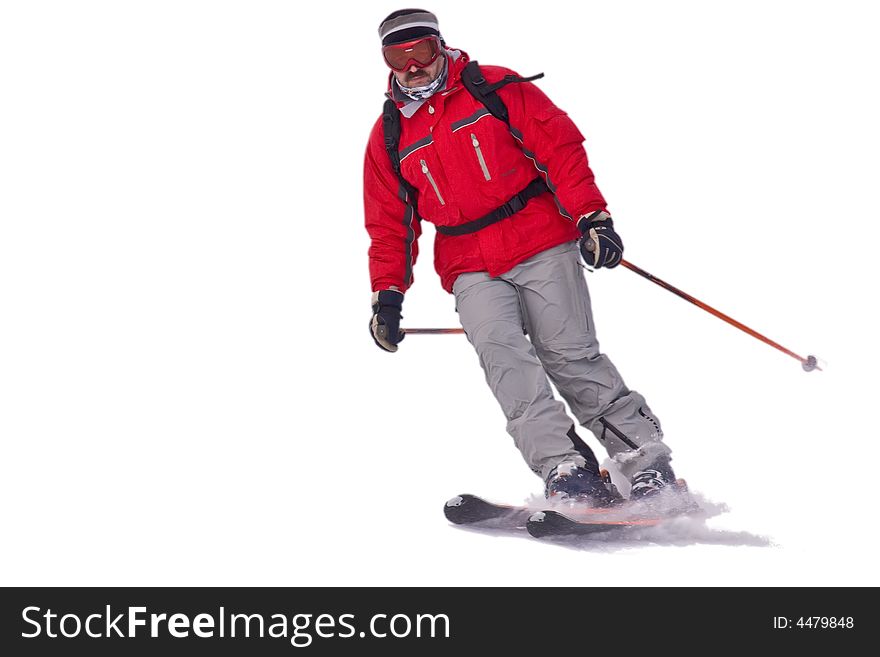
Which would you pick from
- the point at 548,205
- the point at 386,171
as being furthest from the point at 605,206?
the point at 386,171

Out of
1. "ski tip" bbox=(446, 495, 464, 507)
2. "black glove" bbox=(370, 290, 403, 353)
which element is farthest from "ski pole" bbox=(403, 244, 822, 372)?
"ski tip" bbox=(446, 495, 464, 507)

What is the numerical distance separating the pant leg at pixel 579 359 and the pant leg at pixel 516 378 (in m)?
0.11

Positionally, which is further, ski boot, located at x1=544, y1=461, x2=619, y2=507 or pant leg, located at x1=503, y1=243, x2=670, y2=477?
pant leg, located at x1=503, y1=243, x2=670, y2=477

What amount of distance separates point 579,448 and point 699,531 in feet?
2.27

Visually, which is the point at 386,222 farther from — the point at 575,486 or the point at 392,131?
the point at 575,486

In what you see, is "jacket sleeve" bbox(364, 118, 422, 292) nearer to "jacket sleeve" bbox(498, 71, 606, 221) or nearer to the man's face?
the man's face

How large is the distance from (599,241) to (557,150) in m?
0.46

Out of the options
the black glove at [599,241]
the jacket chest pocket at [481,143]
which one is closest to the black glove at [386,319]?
the jacket chest pocket at [481,143]

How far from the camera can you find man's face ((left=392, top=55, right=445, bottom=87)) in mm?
4922

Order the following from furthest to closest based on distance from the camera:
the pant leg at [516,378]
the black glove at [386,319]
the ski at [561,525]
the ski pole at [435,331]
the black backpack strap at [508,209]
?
1. the ski pole at [435,331]
2. the black glove at [386,319]
3. the black backpack strap at [508,209]
4. the pant leg at [516,378]
5. the ski at [561,525]

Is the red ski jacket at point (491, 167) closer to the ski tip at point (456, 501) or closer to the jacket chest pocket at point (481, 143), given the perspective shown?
the jacket chest pocket at point (481, 143)

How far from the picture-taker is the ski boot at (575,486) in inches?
184

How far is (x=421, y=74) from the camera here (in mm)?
4930

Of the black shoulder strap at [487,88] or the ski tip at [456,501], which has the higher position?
the black shoulder strap at [487,88]
